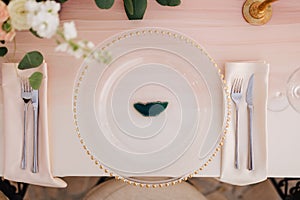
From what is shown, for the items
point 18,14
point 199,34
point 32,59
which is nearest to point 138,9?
point 199,34

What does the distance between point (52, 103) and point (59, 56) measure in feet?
0.35

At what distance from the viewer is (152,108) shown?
44.4 inches

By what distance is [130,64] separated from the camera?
44.2 inches

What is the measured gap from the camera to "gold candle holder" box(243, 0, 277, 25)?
113 cm

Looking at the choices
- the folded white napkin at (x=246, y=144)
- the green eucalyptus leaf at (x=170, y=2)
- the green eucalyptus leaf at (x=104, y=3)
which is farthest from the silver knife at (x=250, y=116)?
the green eucalyptus leaf at (x=104, y=3)

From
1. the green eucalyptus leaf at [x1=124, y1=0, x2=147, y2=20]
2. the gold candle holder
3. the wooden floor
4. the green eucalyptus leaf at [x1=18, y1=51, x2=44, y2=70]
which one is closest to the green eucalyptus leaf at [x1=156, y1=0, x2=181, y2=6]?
the green eucalyptus leaf at [x1=124, y1=0, x2=147, y2=20]

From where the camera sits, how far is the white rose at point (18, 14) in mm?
756

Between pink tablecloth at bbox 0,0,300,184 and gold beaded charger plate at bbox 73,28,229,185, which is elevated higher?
pink tablecloth at bbox 0,0,300,184

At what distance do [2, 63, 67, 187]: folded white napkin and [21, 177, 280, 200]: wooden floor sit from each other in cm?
33

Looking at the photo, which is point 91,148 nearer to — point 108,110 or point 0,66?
point 108,110

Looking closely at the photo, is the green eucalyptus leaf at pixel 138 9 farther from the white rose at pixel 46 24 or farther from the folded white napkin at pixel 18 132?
the white rose at pixel 46 24

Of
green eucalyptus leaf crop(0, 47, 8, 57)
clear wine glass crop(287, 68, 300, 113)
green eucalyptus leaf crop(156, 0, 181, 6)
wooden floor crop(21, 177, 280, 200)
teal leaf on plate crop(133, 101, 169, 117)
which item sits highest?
green eucalyptus leaf crop(156, 0, 181, 6)

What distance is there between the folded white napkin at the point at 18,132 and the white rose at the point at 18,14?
1.20ft

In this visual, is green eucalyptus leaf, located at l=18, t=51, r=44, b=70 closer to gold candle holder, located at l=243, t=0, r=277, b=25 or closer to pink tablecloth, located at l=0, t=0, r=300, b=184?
pink tablecloth, located at l=0, t=0, r=300, b=184
